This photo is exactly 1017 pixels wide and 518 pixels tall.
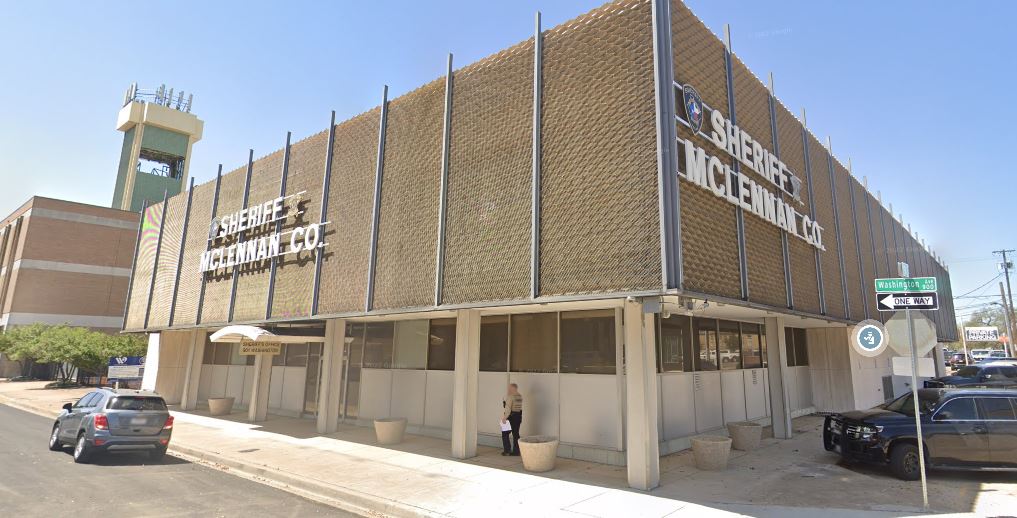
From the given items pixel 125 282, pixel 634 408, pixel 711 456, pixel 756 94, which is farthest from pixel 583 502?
pixel 125 282

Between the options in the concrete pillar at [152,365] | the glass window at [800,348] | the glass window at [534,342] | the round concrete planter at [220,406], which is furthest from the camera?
the concrete pillar at [152,365]

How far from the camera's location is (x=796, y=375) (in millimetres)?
20625

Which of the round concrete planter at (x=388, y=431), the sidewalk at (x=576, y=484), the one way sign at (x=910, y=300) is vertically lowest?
the sidewalk at (x=576, y=484)

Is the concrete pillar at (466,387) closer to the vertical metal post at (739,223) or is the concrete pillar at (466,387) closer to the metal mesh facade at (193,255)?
the vertical metal post at (739,223)

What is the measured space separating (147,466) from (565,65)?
1297cm

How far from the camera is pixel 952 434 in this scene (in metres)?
10.5

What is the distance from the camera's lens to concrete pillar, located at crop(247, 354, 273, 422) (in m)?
20.0

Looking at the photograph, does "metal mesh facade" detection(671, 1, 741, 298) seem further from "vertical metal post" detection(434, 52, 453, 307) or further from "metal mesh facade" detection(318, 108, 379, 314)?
"metal mesh facade" detection(318, 108, 379, 314)

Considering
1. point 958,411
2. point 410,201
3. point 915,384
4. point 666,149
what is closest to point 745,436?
point 958,411

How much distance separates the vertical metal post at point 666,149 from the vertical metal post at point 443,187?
5.47 metres

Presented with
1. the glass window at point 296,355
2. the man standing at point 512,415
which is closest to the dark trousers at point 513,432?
the man standing at point 512,415

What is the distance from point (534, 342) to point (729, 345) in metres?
6.81

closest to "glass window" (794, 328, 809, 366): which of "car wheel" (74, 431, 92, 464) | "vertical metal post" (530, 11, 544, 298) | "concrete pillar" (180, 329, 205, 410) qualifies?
"vertical metal post" (530, 11, 544, 298)

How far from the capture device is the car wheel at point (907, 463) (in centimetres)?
1054
